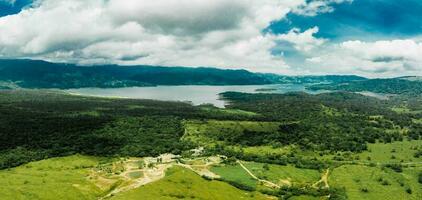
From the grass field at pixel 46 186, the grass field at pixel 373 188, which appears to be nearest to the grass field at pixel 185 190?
the grass field at pixel 46 186

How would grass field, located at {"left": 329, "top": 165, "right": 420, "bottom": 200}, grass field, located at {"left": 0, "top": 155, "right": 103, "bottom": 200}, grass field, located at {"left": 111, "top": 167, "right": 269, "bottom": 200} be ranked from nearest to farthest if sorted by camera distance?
grass field, located at {"left": 0, "top": 155, "right": 103, "bottom": 200} → grass field, located at {"left": 111, "top": 167, "right": 269, "bottom": 200} → grass field, located at {"left": 329, "top": 165, "right": 420, "bottom": 200}

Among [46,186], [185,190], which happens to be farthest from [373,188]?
[46,186]

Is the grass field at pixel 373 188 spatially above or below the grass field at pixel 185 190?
below

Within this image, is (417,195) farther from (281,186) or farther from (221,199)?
(221,199)

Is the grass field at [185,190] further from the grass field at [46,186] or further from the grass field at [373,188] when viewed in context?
the grass field at [373,188]

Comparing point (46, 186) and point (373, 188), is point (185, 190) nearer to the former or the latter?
point (46, 186)

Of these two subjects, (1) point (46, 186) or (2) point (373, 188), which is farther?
(2) point (373, 188)

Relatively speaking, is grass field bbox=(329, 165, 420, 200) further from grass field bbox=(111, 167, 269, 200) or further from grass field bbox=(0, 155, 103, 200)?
grass field bbox=(0, 155, 103, 200)

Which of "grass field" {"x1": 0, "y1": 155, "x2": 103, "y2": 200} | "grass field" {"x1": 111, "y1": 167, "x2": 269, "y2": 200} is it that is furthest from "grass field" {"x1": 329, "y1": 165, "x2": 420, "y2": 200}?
"grass field" {"x1": 0, "y1": 155, "x2": 103, "y2": 200}

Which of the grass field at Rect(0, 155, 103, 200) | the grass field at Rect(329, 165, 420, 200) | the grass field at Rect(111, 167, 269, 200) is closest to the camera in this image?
the grass field at Rect(0, 155, 103, 200)
